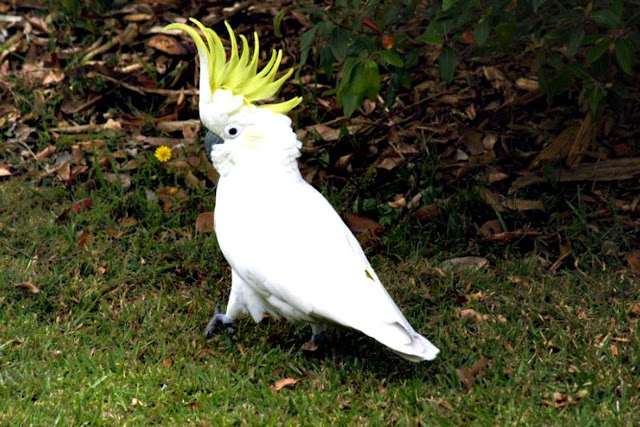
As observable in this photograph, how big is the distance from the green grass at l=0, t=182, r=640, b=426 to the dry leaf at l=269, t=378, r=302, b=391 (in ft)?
0.08

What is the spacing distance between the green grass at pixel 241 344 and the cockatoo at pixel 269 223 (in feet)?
0.71

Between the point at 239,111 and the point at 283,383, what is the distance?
99 centimetres

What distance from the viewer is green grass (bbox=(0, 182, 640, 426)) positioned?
3.14m

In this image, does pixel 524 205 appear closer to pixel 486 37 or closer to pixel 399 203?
pixel 399 203

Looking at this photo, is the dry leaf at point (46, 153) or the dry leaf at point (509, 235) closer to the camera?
the dry leaf at point (509, 235)

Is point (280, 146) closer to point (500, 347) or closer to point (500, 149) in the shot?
point (500, 347)

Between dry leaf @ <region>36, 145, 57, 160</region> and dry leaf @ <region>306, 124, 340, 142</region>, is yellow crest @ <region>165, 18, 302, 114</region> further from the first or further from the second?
dry leaf @ <region>36, 145, 57, 160</region>

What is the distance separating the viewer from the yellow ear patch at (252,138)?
11.4 ft

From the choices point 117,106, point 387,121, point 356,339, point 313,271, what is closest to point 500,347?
point 356,339

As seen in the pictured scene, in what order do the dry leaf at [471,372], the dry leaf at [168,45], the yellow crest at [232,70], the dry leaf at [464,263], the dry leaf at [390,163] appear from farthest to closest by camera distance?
the dry leaf at [168,45] → the dry leaf at [390,163] → the dry leaf at [464,263] → the yellow crest at [232,70] → the dry leaf at [471,372]

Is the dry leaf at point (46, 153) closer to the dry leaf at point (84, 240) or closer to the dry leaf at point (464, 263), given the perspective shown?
the dry leaf at point (84, 240)

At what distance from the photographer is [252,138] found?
3.49 m

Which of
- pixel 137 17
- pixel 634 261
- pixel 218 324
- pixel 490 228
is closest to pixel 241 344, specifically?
pixel 218 324

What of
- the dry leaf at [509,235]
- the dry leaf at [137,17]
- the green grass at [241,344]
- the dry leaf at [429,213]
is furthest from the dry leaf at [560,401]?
the dry leaf at [137,17]
